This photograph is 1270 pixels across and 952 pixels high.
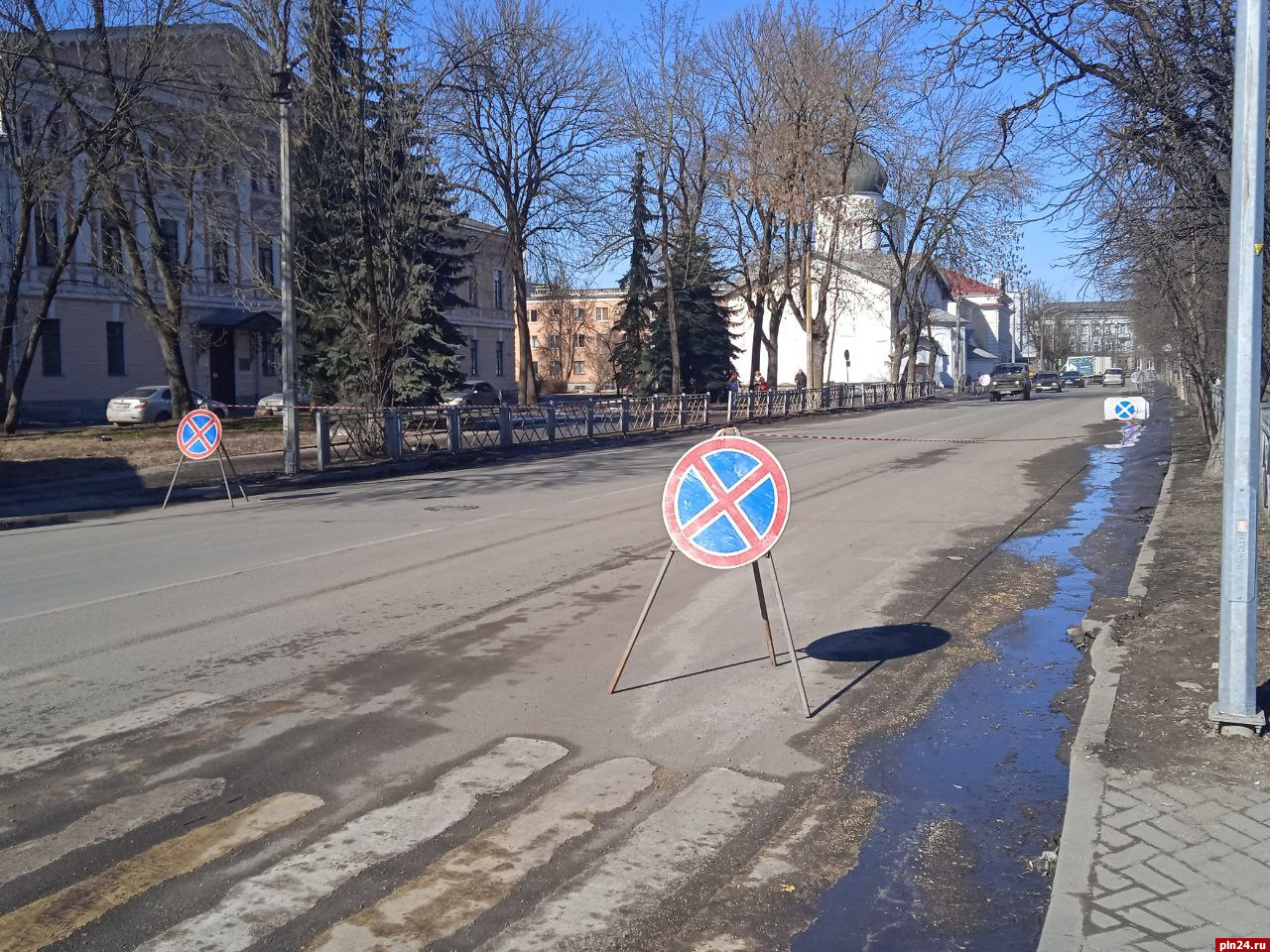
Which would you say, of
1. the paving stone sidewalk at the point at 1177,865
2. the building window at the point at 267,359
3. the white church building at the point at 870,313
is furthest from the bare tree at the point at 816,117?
the paving stone sidewalk at the point at 1177,865

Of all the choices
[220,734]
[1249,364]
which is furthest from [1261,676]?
[220,734]

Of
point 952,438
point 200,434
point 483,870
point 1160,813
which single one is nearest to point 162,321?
point 200,434

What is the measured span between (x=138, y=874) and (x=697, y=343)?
49.9 metres

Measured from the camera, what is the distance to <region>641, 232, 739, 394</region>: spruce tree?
52.4m

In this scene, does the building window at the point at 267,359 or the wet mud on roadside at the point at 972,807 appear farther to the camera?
the building window at the point at 267,359

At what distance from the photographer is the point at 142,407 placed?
33531mm

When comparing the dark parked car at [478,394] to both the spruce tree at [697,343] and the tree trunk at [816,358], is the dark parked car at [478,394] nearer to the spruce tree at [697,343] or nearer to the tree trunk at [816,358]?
the spruce tree at [697,343]

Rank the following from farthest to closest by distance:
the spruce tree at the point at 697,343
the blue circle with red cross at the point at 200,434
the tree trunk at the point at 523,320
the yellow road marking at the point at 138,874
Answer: the spruce tree at the point at 697,343, the tree trunk at the point at 523,320, the blue circle with red cross at the point at 200,434, the yellow road marking at the point at 138,874

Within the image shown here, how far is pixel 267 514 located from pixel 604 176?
2540cm

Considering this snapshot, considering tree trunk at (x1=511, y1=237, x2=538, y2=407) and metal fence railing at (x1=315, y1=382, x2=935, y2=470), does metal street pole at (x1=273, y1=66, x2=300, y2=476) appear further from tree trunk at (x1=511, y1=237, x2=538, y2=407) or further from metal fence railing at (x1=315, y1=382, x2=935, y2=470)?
tree trunk at (x1=511, y1=237, x2=538, y2=407)

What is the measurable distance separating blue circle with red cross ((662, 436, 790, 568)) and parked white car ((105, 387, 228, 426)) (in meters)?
29.1

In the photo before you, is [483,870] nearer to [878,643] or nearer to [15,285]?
[878,643]

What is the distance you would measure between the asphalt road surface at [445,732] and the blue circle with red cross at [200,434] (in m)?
3.92

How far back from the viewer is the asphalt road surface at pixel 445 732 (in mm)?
4098
